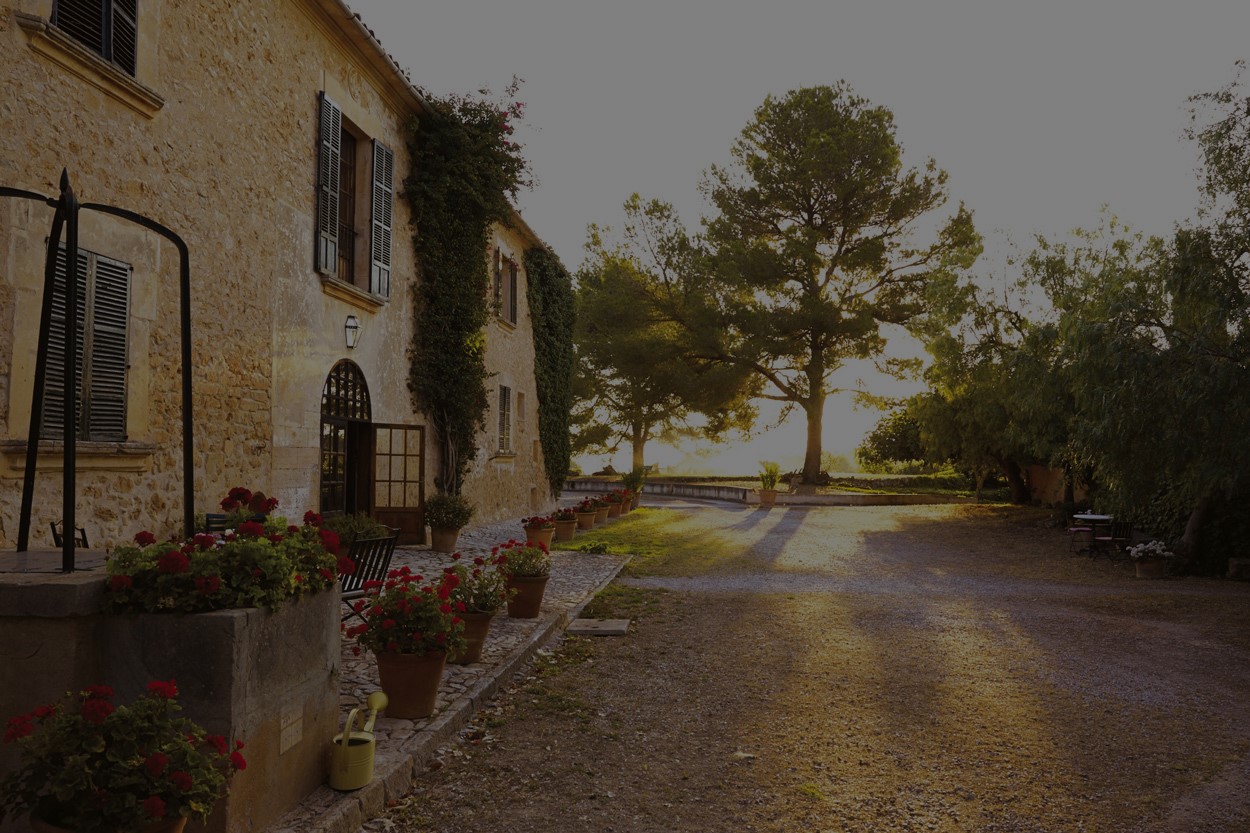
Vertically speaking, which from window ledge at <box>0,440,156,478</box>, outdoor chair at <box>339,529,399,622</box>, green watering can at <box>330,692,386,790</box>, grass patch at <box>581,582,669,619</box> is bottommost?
grass patch at <box>581,582,669,619</box>

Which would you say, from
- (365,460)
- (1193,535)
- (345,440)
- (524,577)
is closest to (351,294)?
(345,440)

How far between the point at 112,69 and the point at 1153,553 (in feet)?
43.4

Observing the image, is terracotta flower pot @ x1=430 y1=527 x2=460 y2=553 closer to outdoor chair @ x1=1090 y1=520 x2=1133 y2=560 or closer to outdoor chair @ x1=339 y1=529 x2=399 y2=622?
outdoor chair @ x1=339 y1=529 x2=399 y2=622

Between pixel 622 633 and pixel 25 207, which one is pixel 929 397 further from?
pixel 25 207

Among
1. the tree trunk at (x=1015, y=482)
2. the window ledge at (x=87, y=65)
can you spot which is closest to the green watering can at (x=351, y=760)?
the window ledge at (x=87, y=65)

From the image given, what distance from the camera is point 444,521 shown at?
1218 cm

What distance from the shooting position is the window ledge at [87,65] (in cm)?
588

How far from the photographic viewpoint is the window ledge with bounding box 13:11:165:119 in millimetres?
5875

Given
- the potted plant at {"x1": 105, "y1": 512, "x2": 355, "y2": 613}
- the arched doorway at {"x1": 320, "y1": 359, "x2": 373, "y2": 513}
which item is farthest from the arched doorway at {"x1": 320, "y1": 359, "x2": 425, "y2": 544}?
the potted plant at {"x1": 105, "y1": 512, "x2": 355, "y2": 613}

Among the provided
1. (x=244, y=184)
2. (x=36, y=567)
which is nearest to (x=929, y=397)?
(x=244, y=184)

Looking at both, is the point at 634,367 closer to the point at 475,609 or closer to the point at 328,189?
the point at 328,189

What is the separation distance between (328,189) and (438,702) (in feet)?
23.3

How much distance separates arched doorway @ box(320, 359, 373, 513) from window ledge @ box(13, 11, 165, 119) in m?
3.91

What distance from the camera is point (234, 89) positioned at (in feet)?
27.2
